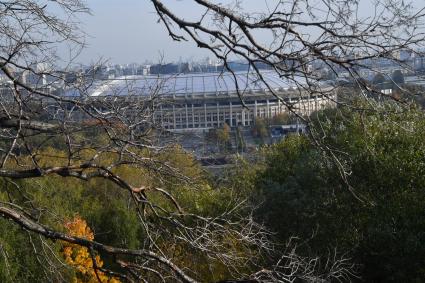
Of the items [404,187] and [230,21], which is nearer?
[230,21]

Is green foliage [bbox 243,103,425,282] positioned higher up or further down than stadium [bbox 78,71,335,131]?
further down

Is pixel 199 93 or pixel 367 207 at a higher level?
pixel 199 93

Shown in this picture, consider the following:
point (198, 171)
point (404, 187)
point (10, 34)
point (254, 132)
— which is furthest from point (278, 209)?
point (254, 132)

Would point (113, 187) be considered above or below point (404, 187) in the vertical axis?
below

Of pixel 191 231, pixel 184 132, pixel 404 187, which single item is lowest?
pixel 404 187

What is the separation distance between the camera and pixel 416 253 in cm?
934

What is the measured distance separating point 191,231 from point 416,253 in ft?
22.7

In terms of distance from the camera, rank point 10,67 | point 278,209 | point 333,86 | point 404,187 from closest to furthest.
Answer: point 333,86
point 10,67
point 404,187
point 278,209

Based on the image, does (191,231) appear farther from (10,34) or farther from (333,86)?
(10,34)

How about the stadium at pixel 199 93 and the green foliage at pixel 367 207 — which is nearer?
the stadium at pixel 199 93

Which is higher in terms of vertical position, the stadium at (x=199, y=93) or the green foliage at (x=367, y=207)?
the stadium at (x=199, y=93)

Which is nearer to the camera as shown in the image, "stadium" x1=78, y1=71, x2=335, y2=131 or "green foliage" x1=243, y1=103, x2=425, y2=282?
"stadium" x1=78, y1=71, x2=335, y2=131

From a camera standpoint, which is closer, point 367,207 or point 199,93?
point 199,93

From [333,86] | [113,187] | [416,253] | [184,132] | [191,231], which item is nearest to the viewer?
[333,86]
